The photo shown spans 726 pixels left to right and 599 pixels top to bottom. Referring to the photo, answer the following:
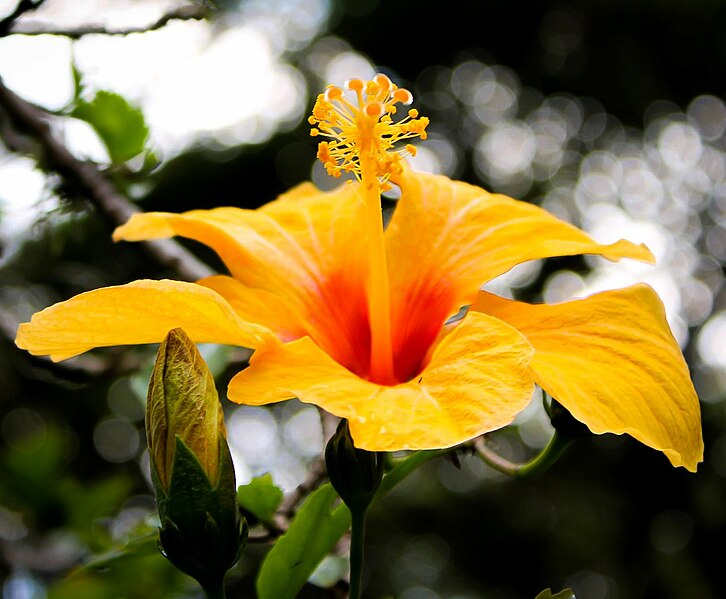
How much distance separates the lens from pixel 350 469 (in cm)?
108

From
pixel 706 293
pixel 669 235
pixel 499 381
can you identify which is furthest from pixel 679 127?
pixel 499 381

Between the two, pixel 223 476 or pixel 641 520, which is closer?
pixel 223 476

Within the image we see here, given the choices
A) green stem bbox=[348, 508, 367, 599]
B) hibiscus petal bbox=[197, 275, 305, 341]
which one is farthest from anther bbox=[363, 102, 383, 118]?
green stem bbox=[348, 508, 367, 599]

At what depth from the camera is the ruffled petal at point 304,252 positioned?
4.54 ft

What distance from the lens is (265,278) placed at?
1.40 m

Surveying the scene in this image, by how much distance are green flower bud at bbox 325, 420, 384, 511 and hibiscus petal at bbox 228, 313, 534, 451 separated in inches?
3.4

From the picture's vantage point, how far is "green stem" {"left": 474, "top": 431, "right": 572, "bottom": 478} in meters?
1.26

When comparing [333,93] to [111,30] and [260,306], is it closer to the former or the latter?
[260,306]

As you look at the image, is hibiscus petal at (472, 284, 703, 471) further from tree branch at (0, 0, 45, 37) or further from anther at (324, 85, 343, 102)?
tree branch at (0, 0, 45, 37)

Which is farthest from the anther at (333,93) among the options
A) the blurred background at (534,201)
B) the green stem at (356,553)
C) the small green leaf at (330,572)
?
the blurred background at (534,201)

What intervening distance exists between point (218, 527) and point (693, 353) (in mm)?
7609

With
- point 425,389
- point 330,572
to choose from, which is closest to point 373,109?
point 425,389

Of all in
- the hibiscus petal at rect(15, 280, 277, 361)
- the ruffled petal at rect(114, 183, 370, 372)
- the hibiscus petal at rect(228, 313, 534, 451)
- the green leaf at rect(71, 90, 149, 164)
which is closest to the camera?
the hibiscus petal at rect(228, 313, 534, 451)

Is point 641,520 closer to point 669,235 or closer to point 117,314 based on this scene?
point 669,235
